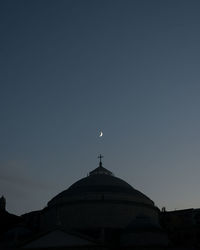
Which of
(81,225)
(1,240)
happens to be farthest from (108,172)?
(1,240)

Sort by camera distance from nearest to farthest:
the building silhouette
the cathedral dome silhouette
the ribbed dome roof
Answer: the building silhouette → the cathedral dome silhouette → the ribbed dome roof

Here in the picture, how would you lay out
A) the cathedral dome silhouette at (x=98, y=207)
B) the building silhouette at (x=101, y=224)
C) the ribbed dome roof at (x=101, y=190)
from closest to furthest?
the building silhouette at (x=101, y=224) < the cathedral dome silhouette at (x=98, y=207) < the ribbed dome roof at (x=101, y=190)

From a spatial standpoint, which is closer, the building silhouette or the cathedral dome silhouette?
the building silhouette

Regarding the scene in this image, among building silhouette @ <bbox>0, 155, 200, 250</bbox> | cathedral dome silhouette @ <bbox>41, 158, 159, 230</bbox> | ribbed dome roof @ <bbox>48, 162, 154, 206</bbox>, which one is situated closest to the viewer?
building silhouette @ <bbox>0, 155, 200, 250</bbox>

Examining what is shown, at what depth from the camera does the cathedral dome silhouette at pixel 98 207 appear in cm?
3856

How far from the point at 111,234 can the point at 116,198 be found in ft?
16.4

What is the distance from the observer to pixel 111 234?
36562 millimetres

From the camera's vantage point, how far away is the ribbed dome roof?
41234 millimetres

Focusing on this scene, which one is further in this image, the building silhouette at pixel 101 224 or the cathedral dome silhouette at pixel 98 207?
the cathedral dome silhouette at pixel 98 207

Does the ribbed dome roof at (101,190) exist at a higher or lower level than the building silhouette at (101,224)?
higher

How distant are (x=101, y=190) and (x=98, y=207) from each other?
9.04ft

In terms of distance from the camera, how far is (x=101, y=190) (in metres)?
41.6

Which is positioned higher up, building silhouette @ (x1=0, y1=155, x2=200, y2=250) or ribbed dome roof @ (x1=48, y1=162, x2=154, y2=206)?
ribbed dome roof @ (x1=48, y1=162, x2=154, y2=206)

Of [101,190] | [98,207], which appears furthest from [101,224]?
[101,190]
